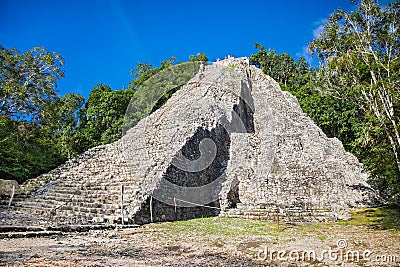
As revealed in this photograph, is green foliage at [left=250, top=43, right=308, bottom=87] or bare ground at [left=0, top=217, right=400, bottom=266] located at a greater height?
green foliage at [left=250, top=43, right=308, bottom=87]

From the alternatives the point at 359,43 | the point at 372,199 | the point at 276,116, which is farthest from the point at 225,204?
the point at 276,116

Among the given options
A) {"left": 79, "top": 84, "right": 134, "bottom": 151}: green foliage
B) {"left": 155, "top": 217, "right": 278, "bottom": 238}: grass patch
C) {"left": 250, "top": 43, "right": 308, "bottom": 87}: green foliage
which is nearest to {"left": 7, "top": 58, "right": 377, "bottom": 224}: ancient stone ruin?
{"left": 155, "top": 217, "right": 278, "bottom": 238}: grass patch

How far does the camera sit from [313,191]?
13969mm

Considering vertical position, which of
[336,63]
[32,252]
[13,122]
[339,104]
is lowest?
[32,252]

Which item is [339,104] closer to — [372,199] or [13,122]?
[372,199]

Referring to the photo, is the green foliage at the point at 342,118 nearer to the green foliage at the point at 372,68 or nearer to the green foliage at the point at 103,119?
the green foliage at the point at 372,68

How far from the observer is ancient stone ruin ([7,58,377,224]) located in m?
11.3

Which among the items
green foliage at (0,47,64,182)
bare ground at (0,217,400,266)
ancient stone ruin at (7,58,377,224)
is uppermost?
green foliage at (0,47,64,182)

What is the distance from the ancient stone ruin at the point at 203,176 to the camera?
445 inches

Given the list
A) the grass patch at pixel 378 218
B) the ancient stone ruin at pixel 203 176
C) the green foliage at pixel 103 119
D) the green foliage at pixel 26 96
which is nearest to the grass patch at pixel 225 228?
the ancient stone ruin at pixel 203 176

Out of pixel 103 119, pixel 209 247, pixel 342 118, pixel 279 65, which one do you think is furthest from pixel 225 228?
pixel 279 65

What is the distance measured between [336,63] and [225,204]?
7.03 metres

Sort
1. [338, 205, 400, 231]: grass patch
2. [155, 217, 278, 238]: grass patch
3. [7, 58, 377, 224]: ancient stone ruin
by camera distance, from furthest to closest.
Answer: [7, 58, 377, 224]: ancient stone ruin
[338, 205, 400, 231]: grass patch
[155, 217, 278, 238]: grass patch

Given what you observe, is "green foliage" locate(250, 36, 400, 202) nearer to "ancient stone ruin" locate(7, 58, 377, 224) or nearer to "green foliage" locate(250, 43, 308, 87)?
"green foliage" locate(250, 43, 308, 87)
